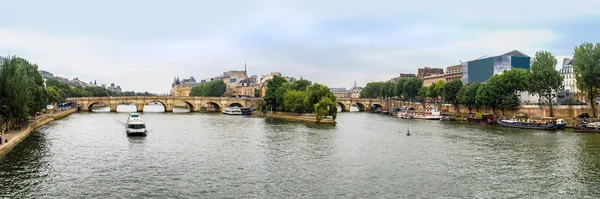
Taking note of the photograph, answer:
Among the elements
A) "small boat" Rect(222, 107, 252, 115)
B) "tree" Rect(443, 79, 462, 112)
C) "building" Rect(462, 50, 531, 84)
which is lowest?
"small boat" Rect(222, 107, 252, 115)

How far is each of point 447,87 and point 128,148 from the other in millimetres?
83086

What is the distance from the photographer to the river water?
2964 centimetres

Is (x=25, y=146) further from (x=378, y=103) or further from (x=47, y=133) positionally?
(x=378, y=103)

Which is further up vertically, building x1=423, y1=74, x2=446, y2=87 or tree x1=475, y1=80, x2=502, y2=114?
building x1=423, y1=74, x2=446, y2=87

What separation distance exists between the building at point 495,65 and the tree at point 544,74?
3097 cm

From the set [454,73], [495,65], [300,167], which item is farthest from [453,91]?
[300,167]

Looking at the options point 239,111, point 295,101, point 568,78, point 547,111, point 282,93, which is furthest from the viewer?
point 568,78

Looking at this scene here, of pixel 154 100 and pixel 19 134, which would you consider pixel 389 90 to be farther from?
pixel 19 134

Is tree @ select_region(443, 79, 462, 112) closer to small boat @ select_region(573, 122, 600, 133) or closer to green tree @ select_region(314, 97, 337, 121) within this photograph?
green tree @ select_region(314, 97, 337, 121)

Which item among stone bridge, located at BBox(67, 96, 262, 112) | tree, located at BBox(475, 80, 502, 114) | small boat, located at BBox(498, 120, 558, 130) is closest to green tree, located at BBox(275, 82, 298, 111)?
stone bridge, located at BBox(67, 96, 262, 112)

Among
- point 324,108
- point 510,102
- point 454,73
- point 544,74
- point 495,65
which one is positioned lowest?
point 324,108

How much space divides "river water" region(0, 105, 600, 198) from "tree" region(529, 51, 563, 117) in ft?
71.9

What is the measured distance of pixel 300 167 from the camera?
3762cm

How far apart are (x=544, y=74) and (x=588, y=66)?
7452mm
